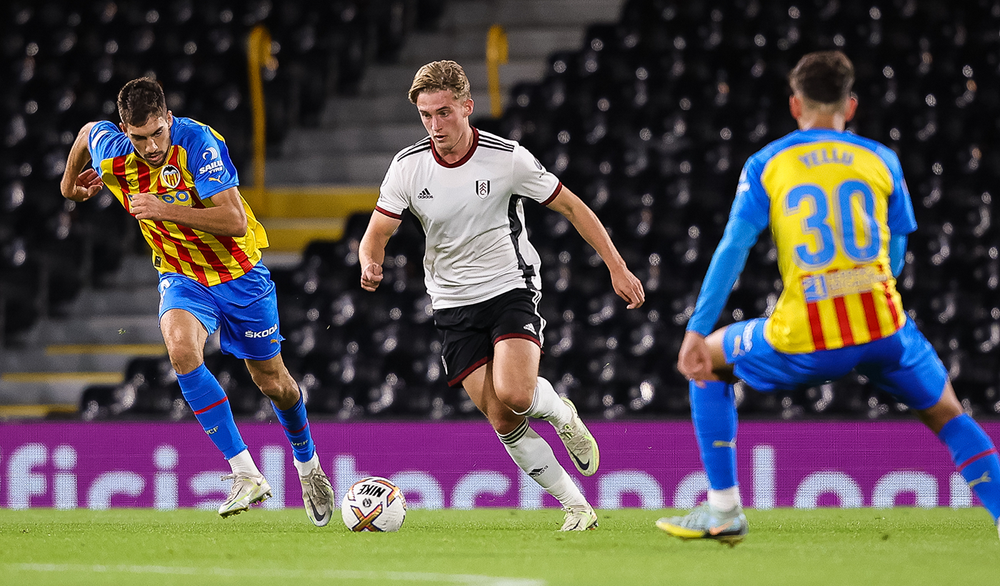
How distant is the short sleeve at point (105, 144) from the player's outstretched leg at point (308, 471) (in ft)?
4.70

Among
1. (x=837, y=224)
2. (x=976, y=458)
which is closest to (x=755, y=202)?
(x=837, y=224)

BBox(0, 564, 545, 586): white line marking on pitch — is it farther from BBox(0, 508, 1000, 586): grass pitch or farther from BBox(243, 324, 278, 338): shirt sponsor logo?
BBox(243, 324, 278, 338): shirt sponsor logo

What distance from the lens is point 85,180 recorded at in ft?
20.5

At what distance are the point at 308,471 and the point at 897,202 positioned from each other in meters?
3.28

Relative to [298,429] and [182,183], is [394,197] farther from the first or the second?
[298,429]

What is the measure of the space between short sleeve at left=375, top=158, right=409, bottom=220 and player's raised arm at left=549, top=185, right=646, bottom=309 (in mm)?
663

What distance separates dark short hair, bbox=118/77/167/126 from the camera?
556 centimetres

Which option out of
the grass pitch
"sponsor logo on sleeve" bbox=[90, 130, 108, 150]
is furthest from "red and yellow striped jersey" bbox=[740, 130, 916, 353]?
"sponsor logo on sleeve" bbox=[90, 130, 108, 150]

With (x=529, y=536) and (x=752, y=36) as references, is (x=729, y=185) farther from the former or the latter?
(x=529, y=536)

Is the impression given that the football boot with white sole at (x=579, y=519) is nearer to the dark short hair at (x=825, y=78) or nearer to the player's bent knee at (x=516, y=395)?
the player's bent knee at (x=516, y=395)

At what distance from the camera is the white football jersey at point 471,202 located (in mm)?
5621

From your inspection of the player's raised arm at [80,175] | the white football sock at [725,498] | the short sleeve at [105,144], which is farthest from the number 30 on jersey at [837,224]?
the player's raised arm at [80,175]

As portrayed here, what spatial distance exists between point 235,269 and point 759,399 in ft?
14.3

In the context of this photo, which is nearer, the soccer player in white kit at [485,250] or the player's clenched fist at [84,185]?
the soccer player in white kit at [485,250]
